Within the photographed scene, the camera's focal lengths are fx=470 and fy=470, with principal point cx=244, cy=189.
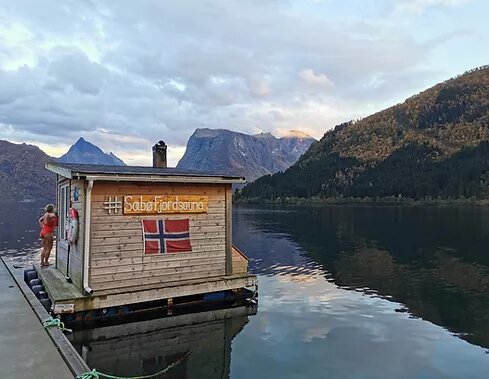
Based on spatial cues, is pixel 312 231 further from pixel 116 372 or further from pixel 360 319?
pixel 116 372

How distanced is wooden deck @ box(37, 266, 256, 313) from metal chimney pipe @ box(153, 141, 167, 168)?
5833 mm

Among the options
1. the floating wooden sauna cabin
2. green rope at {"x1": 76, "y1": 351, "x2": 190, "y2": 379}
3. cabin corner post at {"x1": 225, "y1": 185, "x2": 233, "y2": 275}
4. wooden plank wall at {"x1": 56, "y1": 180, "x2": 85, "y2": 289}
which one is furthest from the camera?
cabin corner post at {"x1": 225, "y1": 185, "x2": 233, "y2": 275}

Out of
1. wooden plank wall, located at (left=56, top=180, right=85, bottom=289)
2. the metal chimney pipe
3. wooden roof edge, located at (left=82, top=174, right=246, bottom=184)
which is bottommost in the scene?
wooden plank wall, located at (left=56, top=180, right=85, bottom=289)

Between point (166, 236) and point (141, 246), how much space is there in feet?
3.17

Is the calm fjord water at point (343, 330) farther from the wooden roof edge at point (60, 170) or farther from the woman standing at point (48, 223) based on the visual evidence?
the woman standing at point (48, 223)

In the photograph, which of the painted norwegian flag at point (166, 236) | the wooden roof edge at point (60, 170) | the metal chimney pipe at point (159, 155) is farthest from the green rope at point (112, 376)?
the metal chimney pipe at point (159, 155)

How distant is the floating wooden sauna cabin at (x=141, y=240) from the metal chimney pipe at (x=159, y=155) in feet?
12.2

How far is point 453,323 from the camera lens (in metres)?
17.5

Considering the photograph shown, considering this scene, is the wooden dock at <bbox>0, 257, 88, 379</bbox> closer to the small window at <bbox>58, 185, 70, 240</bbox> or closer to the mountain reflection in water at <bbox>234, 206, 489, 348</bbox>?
the small window at <bbox>58, 185, 70, 240</bbox>

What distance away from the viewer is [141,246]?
52.5ft

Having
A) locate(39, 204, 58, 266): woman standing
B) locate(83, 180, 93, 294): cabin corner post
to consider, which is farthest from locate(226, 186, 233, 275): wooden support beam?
locate(39, 204, 58, 266): woman standing

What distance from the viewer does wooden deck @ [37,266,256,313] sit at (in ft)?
47.5

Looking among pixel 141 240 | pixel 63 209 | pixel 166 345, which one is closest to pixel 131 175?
pixel 141 240

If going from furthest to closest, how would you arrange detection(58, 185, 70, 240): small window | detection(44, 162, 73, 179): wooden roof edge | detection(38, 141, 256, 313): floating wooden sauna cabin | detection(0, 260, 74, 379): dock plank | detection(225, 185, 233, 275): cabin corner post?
detection(225, 185, 233, 275): cabin corner post
detection(58, 185, 70, 240): small window
detection(44, 162, 73, 179): wooden roof edge
detection(38, 141, 256, 313): floating wooden sauna cabin
detection(0, 260, 74, 379): dock plank
